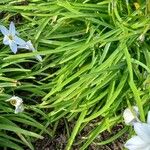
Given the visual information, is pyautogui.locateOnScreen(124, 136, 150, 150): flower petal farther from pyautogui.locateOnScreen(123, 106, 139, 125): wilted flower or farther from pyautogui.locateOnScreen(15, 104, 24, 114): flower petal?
pyautogui.locateOnScreen(15, 104, 24, 114): flower petal

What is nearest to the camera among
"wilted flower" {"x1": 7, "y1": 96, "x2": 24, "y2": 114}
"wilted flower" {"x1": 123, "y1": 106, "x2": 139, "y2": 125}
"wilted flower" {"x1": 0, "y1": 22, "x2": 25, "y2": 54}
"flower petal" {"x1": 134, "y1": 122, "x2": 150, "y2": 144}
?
"flower petal" {"x1": 134, "y1": 122, "x2": 150, "y2": 144}

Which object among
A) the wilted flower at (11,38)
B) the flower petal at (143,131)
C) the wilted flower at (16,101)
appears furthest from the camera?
the wilted flower at (11,38)

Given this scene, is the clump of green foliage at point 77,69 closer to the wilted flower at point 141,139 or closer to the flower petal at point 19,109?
the flower petal at point 19,109

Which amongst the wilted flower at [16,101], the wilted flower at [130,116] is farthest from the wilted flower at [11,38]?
the wilted flower at [130,116]

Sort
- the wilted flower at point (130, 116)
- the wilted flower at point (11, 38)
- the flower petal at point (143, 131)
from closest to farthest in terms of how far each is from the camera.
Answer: the flower petal at point (143, 131), the wilted flower at point (130, 116), the wilted flower at point (11, 38)

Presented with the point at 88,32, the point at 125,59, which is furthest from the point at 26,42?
the point at 125,59

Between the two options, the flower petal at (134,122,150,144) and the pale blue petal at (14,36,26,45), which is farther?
the pale blue petal at (14,36,26,45)

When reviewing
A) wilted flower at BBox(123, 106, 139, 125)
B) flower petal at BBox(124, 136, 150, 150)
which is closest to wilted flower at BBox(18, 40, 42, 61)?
wilted flower at BBox(123, 106, 139, 125)
